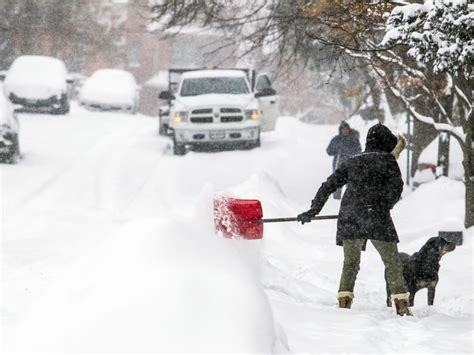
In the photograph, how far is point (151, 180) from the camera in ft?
59.7

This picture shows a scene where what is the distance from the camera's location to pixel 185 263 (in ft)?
16.4

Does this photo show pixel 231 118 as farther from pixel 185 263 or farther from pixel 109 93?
pixel 185 263

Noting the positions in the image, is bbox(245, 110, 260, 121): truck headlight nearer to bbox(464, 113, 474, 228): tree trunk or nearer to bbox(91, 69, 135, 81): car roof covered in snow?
bbox(464, 113, 474, 228): tree trunk

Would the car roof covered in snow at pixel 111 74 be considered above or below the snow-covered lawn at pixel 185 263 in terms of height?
above

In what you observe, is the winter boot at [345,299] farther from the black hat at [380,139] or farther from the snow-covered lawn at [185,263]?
the black hat at [380,139]

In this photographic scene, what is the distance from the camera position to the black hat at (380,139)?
24.8ft

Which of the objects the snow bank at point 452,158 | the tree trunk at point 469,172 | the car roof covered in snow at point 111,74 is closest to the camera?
the tree trunk at point 469,172

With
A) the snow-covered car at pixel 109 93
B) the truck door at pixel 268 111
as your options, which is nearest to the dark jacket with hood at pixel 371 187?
the truck door at pixel 268 111

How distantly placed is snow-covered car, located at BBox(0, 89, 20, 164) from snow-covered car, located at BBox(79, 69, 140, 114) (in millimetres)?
13678

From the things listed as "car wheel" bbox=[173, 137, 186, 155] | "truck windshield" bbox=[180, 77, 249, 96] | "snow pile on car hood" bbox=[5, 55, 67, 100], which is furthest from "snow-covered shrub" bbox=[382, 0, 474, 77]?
"snow pile on car hood" bbox=[5, 55, 67, 100]

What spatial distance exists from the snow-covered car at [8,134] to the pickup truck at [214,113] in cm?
401

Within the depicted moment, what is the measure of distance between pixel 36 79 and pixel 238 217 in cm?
2168

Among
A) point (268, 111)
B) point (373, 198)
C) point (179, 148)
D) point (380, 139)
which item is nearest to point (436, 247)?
point (373, 198)

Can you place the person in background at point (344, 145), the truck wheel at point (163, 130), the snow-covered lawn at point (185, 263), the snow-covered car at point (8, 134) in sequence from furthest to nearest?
the truck wheel at point (163, 130)
the snow-covered car at point (8, 134)
the person in background at point (344, 145)
the snow-covered lawn at point (185, 263)
